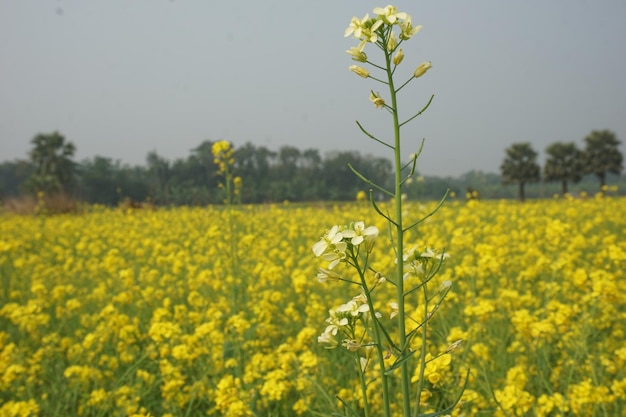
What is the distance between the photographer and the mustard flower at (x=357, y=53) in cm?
101

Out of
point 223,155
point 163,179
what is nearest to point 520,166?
point 163,179

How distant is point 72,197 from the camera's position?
672 inches

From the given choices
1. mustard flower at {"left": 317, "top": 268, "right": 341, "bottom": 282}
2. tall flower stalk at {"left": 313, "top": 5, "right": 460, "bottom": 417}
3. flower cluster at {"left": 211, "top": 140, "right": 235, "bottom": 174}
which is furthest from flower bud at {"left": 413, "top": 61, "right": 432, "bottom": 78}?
flower cluster at {"left": 211, "top": 140, "right": 235, "bottom": 174}

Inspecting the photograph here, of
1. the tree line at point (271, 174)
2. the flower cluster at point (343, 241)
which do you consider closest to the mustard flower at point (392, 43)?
the flower cluster at point (343, 241)

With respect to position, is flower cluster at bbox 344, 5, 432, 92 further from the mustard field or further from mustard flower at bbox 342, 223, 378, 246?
the mustard field

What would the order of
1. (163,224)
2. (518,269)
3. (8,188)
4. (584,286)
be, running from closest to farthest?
(584,286), (518,269), (163,224), (8,188)

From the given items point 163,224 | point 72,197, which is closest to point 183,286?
point 163,224

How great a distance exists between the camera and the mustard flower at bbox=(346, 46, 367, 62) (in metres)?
1.01

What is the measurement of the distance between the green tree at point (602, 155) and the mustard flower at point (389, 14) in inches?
2001

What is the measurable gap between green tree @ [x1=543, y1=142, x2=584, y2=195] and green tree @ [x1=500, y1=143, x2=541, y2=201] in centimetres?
114

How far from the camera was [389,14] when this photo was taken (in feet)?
3.19

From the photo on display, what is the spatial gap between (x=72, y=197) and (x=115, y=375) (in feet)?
53.0

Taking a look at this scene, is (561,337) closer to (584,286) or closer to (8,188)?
(584,286)

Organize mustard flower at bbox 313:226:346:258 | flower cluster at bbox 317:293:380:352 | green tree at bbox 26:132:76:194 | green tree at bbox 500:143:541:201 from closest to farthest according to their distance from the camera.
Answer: mustard flower at bbox 313:226:346:258
flower cluster at bbox 317:293:380:352
green tree at bbox 26:132:76:194
green tree at bbox 500:143:541:201
